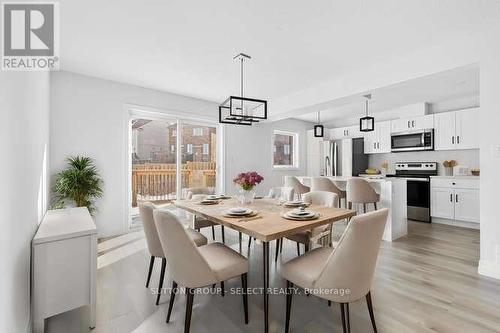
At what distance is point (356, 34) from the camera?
2506 millimetres

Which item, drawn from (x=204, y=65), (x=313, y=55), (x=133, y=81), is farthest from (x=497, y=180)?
(x=133, y=81)

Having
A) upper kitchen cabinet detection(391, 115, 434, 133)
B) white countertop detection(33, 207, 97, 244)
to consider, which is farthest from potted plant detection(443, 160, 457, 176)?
white countertop detection(33, 207, 97, 244)

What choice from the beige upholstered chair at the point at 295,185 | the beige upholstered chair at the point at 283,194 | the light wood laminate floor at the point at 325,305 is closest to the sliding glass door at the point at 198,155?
the beige upholstered chair at the point at 295,185

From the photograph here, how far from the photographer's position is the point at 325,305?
1983mm

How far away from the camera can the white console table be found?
62.1 inches

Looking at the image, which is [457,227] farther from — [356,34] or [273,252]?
[356,34]

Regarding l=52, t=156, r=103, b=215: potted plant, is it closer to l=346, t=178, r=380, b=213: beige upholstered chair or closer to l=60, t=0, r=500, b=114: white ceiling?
l=60, t=0, r=500, b=114: white ceiling

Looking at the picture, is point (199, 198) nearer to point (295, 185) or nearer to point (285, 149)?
point (295, 185)

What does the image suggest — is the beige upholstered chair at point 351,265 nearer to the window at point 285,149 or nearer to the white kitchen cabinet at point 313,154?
the window at point 285,149

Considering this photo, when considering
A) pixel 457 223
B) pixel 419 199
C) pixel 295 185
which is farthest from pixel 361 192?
pixel 457 223

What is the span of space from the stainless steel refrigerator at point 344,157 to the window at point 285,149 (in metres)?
0.85

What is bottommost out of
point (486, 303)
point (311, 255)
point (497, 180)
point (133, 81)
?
point (486, 303)

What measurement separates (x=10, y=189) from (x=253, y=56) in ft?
8.62

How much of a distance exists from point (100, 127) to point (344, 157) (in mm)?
5491
